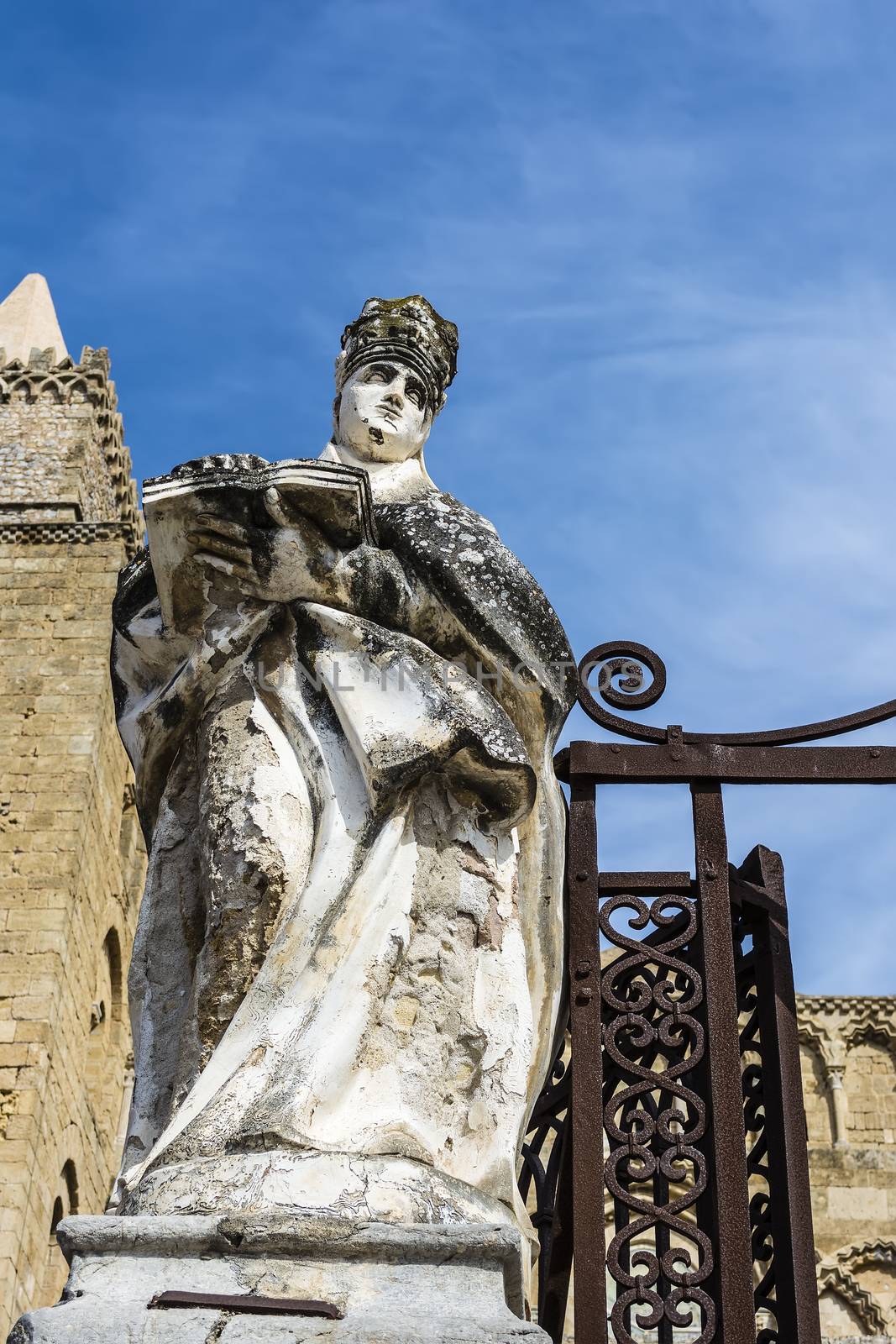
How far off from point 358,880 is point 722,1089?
40.3 inches

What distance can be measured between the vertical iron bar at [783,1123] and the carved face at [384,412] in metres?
1.28

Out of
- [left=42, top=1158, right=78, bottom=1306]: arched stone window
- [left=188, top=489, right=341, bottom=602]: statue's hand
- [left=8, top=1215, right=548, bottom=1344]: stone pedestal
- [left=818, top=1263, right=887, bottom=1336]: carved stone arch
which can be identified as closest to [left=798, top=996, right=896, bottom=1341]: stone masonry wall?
[left=818, top=1263, right=887, bottom=1336]: carved stone arch

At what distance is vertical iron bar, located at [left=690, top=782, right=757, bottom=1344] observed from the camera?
3.53 m

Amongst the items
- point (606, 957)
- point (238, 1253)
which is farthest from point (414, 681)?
point (606, 957)

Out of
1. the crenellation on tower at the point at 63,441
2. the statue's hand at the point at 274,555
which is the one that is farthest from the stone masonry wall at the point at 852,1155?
the statue's hand at the point at 274,555

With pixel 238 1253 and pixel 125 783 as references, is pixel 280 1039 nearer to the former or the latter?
pixel 238 1253

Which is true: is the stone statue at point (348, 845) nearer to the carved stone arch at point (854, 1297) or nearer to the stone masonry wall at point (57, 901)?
the stone masonry wall at point (57, 901)

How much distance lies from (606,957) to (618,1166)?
38.1 feet

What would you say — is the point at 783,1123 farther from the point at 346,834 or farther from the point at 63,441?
the point at 63,441

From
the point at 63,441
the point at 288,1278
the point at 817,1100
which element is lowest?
the point at 288,1278

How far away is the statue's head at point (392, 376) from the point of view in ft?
13.2

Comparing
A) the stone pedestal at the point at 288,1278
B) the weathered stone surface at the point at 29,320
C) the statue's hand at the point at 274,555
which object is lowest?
the stone pedestal at the point at 288,1278

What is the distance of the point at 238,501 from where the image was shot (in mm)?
3535

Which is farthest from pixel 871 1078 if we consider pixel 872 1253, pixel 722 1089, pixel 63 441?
pixel 722 1089
